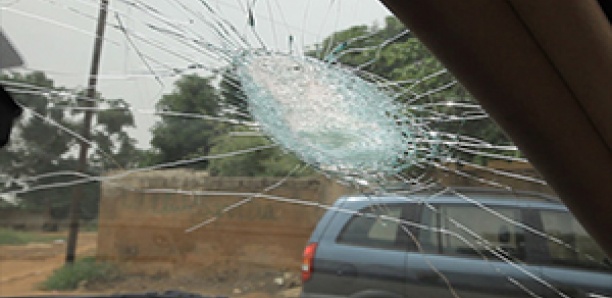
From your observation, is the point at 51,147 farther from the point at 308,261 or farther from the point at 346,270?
the point at 346,270

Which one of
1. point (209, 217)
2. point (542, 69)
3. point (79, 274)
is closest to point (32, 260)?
point (79, 274)

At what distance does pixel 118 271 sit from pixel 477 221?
2511 mm

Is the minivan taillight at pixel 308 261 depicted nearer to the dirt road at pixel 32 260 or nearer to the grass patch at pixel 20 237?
the dirt road at pixel 32 260

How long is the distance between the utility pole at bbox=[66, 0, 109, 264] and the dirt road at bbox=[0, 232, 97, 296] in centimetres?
6

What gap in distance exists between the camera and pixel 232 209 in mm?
3080

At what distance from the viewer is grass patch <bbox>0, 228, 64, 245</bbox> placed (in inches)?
150

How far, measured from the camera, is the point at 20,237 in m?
3.88

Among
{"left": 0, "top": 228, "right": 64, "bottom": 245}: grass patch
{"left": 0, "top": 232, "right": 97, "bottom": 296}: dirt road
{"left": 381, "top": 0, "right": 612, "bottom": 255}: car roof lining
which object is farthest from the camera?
{"left": 0, "top": 228, "right": 64, "bottom": 245}: grass patch

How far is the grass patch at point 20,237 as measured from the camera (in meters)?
3.81

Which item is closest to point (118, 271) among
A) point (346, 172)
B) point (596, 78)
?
point (346, 172)

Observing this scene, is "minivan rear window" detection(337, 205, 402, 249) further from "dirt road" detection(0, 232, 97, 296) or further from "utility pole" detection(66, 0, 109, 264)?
"dirt road" detection(0, 232, 97, 296)

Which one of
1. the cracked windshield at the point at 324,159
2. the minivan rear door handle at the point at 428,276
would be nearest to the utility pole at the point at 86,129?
the cracked windshield at the point at 324,159

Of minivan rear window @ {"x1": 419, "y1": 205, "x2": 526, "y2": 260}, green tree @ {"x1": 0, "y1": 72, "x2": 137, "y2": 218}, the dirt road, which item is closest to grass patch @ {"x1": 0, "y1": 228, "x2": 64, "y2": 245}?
the dirt road

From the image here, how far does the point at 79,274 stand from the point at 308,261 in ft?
5.20
